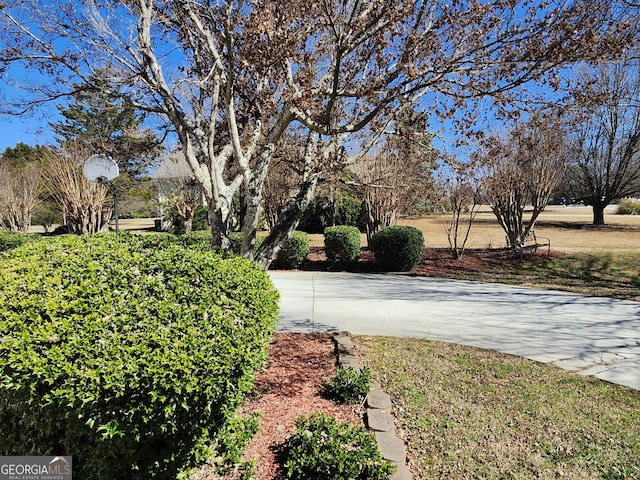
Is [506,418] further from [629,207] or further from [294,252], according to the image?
[629,207]

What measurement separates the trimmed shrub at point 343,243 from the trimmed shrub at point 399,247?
2.01 ft

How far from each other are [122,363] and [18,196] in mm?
20336

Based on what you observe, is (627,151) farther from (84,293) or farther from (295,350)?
(84,293)

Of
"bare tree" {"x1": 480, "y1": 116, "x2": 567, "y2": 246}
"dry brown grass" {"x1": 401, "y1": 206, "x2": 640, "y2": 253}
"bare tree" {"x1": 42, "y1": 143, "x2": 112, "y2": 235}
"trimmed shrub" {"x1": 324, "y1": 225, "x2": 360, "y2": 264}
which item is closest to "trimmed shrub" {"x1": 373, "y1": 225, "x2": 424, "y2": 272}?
"trimmed shrub" {"x1": 324, "y1": 225, "x2": 360, "y2": 264}

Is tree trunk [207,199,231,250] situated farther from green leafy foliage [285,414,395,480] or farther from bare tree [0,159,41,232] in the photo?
bare tree [0,159,41,232]

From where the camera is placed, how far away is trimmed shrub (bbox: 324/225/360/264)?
34.3ft

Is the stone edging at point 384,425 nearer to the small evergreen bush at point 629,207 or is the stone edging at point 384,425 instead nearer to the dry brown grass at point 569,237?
the dry brown grass at point 569,237

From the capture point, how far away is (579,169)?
21.1m

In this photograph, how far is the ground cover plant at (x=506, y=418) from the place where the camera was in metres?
2.55

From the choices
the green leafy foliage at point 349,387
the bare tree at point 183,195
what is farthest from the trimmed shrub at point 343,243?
the bare tree at point 183,195

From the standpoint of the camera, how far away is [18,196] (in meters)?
17.4

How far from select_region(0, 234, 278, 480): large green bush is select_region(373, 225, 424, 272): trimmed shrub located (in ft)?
25.3

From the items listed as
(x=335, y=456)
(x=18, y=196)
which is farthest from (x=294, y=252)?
(x=18, y=196)

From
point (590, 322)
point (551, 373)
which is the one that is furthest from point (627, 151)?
point (551, 373)
